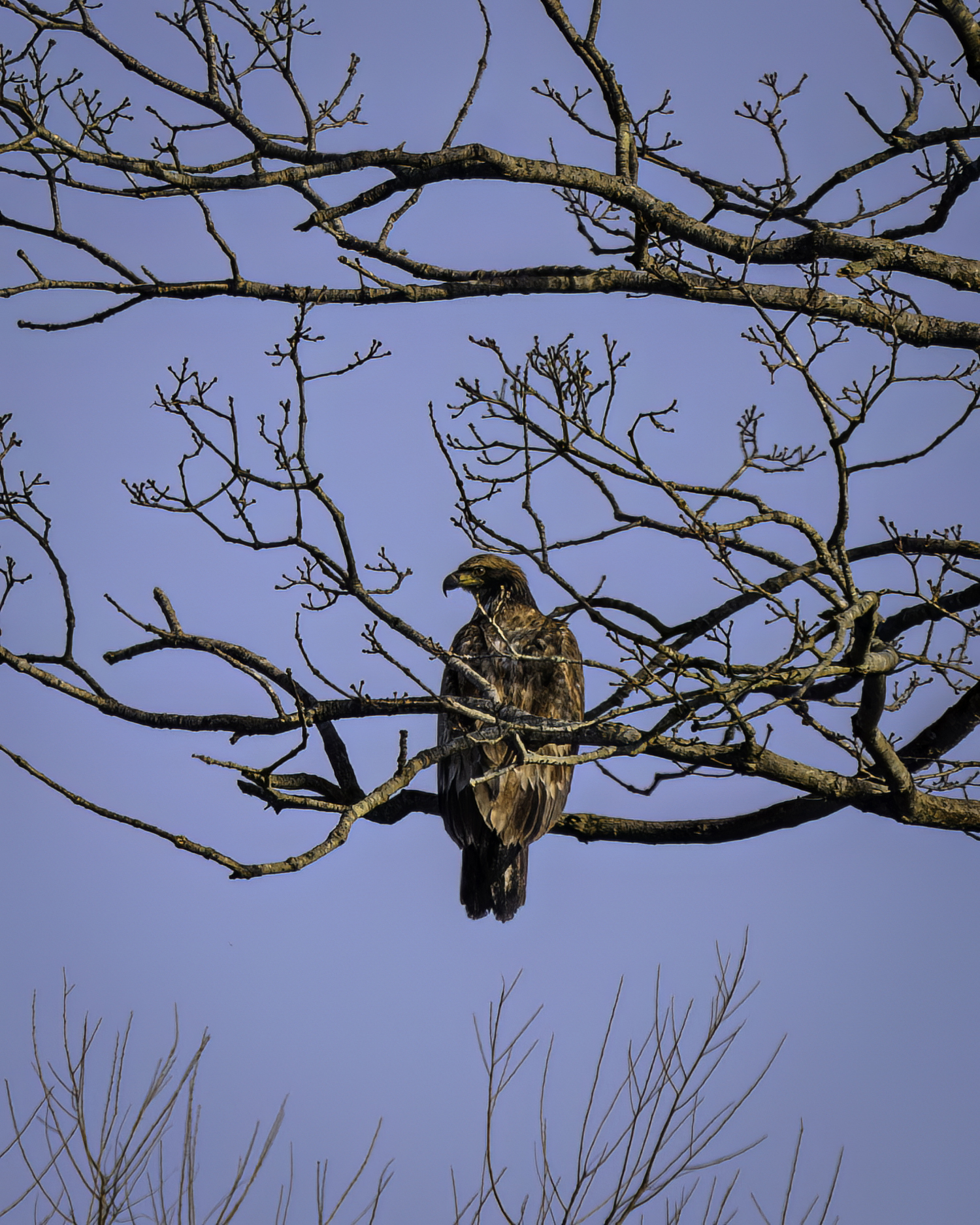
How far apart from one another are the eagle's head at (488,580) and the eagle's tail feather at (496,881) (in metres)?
1.74

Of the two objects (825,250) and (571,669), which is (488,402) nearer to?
(825,250)

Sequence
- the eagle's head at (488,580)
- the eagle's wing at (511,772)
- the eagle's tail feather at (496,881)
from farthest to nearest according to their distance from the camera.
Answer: the eagle's head at (488,580) → the eagle's tail feather at (496,881) → the eagle's wing at (511,772)

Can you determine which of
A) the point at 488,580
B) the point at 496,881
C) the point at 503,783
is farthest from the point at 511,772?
the point at 488,580

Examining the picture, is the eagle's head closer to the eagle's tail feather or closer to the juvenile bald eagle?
the juvenile bald eagle

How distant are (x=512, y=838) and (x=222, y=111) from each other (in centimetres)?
334

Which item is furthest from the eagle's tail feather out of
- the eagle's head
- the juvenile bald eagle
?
the eagle's head

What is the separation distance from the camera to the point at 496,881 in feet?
20.2

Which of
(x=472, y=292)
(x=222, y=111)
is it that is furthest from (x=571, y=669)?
(x=222, y=111)

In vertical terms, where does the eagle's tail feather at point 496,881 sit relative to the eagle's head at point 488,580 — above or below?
below

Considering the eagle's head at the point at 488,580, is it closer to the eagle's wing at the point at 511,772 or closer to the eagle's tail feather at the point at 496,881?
the eagle's wing at the point at 511,772

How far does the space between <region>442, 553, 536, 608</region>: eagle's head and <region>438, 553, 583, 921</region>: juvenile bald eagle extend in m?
0.86

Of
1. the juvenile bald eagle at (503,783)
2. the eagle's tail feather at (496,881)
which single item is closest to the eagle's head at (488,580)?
Result: the juvenile bald eagle at (503,783)

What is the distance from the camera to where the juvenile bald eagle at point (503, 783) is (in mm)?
6035

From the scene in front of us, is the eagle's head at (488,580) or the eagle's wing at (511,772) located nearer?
the eagle's wing at (511,772)
